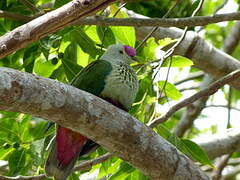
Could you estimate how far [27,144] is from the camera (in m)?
3.38

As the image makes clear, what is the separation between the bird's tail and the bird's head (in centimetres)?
58

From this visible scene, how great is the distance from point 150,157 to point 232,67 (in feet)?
5.20

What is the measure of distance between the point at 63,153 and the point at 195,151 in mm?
712

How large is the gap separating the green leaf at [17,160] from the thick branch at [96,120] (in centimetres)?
70

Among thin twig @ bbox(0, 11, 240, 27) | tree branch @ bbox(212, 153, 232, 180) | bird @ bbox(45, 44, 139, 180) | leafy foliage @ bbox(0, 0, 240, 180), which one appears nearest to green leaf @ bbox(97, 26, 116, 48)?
leafy foliage @ bbox(0, 0, 240, 180)

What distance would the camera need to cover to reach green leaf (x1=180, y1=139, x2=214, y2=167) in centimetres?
317

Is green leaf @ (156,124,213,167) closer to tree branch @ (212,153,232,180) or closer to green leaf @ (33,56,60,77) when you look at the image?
green leaf @ (33,56,60,77)

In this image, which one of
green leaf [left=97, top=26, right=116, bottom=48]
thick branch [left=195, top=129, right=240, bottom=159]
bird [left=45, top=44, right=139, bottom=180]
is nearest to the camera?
bird [left=45, top=44, right=139, bottom=180]

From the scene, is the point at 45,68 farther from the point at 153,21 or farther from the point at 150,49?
the point at 153,21

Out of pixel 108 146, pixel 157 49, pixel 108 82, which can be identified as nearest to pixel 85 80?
pixel 108 82

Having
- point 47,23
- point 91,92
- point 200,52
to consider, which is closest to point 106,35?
point 91,92

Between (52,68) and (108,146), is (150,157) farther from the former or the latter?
(52,68)

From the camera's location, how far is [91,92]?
3.28 metres

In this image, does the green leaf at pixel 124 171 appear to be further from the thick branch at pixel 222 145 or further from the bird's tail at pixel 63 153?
the thick branch at pixel 222 145
